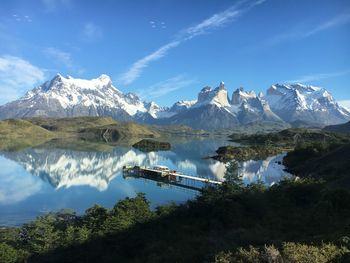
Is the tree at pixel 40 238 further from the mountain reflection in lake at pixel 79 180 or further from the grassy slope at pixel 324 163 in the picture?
the grassy slope at pixel 324 163

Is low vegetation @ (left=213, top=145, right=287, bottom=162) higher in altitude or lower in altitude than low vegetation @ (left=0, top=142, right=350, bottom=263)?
higher

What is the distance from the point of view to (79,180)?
359 ft

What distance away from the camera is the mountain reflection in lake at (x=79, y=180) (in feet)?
255

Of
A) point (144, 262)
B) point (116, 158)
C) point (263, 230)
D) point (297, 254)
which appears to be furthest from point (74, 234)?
point (116, 158)

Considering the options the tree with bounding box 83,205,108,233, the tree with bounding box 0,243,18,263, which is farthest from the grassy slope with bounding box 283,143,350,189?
the tree with bounding box 0,243,18,263

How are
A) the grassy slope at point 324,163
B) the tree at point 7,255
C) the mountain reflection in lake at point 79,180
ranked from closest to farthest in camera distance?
the tree at point 7,255, the grassy slope at point 324,163, the mountain reflection in lake at point 79,180

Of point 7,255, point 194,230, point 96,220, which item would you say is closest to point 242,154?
point 96,220

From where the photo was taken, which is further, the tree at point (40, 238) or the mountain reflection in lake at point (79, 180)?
the mountain reflection in lake at point (79, 180)

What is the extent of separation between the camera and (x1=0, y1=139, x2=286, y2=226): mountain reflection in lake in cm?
7769

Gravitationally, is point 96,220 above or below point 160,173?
below

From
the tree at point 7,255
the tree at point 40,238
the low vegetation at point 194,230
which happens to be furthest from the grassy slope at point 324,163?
the tree at point 7,255

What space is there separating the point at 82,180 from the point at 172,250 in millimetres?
85557

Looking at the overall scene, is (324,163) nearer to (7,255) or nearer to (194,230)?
(194,230)

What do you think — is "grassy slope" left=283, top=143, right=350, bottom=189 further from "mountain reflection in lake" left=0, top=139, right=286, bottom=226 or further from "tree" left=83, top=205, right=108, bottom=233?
"tree" left=83, top=205, right=108, bottom=233
